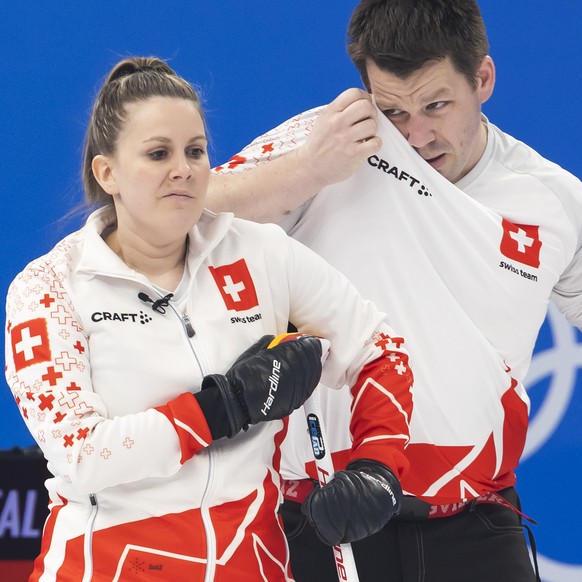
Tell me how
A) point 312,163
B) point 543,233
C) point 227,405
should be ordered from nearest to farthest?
point 227,405 < point 312,163 < point 543,233

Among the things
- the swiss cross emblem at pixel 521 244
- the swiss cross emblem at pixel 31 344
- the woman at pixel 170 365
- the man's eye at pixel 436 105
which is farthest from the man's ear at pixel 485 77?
the swiss cross emblem at pixel 31 344

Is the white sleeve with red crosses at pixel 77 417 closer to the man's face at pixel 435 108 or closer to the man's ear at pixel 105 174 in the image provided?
the man's ear at pixel 105 174

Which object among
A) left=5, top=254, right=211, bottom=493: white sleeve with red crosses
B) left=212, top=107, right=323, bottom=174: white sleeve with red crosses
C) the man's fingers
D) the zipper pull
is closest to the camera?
left=5, top=254, right=211, bottom=493: white sleeve with red crosses

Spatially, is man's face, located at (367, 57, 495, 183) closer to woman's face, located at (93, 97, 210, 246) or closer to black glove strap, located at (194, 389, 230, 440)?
woman's face, located at (93, 97, 210, 246)

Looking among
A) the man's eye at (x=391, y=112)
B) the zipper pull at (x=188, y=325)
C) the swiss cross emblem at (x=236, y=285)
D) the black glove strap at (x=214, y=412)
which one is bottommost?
the black glove strap at (x=214, y=412)

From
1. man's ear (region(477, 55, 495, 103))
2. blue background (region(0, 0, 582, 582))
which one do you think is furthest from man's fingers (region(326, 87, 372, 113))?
blue background (region(0, 0, 582, 582))

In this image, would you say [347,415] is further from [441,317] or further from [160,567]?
[160,567]

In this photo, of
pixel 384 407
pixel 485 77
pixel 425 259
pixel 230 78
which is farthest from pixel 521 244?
pixel 230 78

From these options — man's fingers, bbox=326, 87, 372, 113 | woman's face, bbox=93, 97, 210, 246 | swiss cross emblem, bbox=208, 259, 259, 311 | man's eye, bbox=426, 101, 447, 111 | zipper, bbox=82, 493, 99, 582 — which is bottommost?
zipper, bbox=82, 493, 99, 582

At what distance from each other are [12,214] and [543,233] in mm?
1653

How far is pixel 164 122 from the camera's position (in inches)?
59.7

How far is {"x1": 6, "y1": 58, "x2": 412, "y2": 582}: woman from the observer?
4.61 feet

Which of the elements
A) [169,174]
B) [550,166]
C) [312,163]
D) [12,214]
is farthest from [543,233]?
[12,214]

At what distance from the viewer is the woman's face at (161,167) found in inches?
59.7
